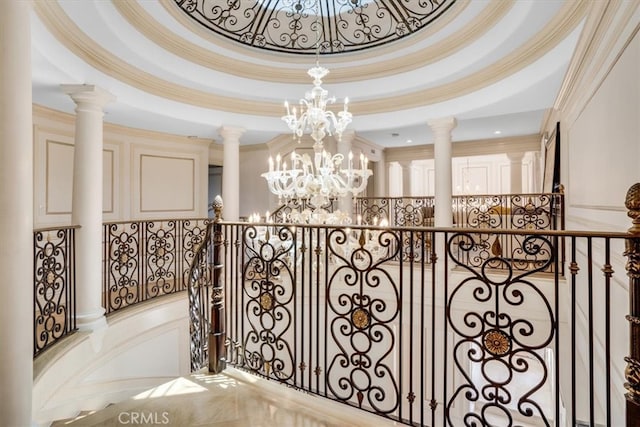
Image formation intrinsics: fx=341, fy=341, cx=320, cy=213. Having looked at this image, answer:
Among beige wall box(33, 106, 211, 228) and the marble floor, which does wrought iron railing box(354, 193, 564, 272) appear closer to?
the marble floor

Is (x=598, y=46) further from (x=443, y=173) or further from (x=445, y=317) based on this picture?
(x=443, y=173)

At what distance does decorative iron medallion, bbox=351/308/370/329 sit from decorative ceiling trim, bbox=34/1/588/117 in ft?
10.6

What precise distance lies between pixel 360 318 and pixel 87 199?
11.4 ft

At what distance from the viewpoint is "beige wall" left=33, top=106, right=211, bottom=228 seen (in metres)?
5.28

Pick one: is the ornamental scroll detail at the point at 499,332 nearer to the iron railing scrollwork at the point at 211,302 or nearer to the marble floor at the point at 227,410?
the marble floor at the point at 227,410

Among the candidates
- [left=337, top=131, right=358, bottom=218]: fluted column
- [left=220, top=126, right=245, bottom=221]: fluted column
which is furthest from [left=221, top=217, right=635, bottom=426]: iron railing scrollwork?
[left=337, top=131, right=358, bottom=218]: fluted column

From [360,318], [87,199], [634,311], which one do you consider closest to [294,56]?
[87,199]

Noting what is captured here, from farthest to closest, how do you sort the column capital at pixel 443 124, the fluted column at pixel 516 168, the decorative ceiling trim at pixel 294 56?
1. the fluted column at pixel 516 168
2. the column capital at pixel 443 124
3. the decorative ceiling trim at pixel 294 56

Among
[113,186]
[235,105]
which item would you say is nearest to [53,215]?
[113,186]

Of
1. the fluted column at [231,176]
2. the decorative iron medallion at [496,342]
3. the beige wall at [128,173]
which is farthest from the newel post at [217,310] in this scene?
the beige wall at [128,173]

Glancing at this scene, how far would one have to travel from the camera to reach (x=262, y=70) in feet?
16.1

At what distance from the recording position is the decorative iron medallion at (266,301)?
237 cm

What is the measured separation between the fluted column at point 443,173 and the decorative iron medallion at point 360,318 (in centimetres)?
351

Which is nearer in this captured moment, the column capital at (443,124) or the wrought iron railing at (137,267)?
the wrought iron railing at (137,267)
